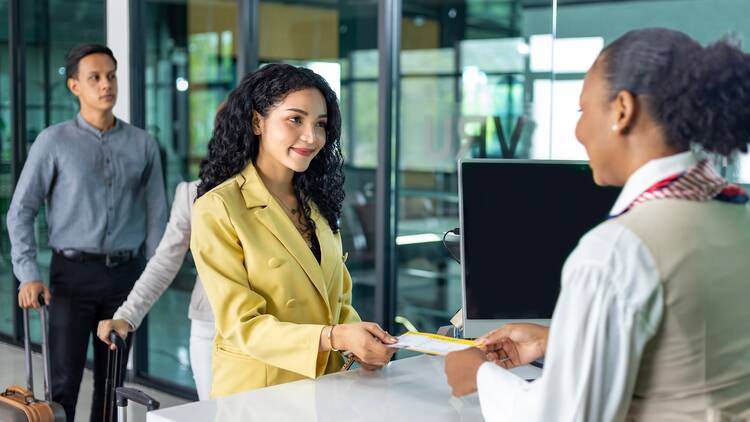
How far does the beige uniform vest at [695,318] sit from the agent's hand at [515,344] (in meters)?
0.56

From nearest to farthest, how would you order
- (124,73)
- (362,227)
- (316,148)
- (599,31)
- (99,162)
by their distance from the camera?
(316,148), (599,31), (99,162), (362,227), (124,73)

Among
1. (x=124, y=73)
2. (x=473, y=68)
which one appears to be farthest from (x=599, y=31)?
(x=124, y=73)

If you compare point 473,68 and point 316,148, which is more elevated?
point 473,68

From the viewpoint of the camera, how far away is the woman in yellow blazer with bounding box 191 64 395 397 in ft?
7.17

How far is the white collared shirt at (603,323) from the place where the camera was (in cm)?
131

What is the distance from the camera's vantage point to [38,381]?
5.75 meters

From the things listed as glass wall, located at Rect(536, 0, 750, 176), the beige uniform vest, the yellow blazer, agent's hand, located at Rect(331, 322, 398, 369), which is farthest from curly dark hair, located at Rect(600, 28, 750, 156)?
glass wall, located at Rect(536, 0, 750, 176)

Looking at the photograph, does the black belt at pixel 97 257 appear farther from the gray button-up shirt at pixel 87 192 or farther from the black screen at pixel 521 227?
the black screen at pixel 521 227

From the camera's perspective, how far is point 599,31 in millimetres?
3809

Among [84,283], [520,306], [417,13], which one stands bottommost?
[84,283]

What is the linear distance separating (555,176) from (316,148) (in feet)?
2.01

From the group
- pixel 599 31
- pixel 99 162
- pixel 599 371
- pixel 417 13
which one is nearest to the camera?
pixel 599 371

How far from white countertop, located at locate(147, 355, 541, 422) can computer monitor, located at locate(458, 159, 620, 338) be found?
0.19 meters

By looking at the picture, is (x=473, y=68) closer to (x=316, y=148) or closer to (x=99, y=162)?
(x=99, y=162)
